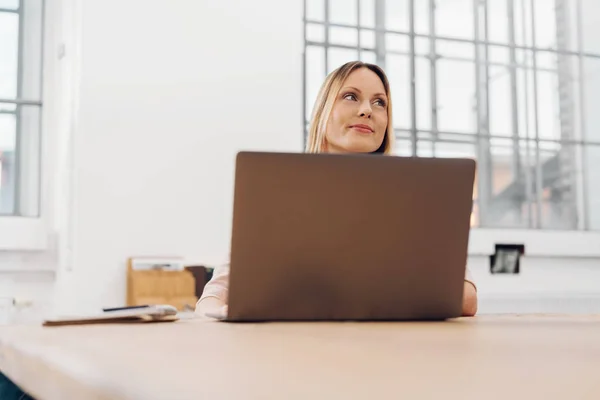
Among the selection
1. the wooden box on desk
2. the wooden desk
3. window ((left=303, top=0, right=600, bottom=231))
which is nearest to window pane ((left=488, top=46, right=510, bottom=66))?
window ((left=303, top=0, right=600, bottom=231))

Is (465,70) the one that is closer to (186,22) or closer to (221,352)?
(186,22)

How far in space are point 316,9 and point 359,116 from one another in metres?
2.41

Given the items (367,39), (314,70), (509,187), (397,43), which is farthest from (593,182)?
(314,70)

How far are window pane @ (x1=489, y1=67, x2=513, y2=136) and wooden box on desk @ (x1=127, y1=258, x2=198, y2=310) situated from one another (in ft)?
7.45

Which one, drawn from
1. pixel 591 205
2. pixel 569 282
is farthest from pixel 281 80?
pixel 591 205

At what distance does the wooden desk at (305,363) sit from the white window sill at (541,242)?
116 inches

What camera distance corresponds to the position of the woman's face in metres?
1.72

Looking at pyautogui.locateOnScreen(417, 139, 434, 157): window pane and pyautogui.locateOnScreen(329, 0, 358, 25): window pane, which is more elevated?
pyautogui.locateOnScreen(329, 0, 358, 25): window pane

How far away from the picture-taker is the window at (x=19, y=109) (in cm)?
343

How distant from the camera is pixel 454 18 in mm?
4324

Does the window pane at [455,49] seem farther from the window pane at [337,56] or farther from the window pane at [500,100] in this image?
the window pane at [337,56]

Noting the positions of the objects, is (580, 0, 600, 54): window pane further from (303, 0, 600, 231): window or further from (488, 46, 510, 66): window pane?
(488, 46, 510, 66): window pane

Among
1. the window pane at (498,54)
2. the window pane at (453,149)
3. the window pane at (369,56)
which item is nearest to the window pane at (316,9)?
the window pane at (369,56)

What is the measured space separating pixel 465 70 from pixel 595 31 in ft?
2.73
